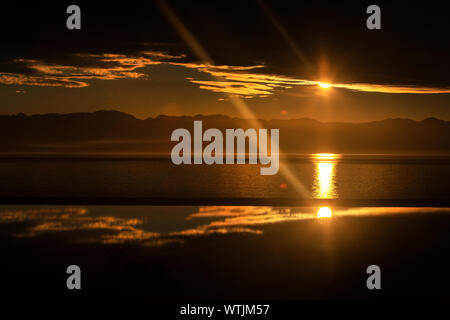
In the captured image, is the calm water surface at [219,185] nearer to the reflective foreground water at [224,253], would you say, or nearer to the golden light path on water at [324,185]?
the golden light path on water at [324,185]

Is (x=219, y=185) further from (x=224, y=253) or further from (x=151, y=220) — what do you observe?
(x=224, y=253)

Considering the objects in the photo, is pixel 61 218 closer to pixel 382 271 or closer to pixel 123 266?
pixel 123 266

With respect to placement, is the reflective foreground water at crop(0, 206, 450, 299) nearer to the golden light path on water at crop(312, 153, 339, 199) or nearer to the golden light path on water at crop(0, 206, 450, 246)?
the golden light path on water at crop(0, 206, 450, 246)

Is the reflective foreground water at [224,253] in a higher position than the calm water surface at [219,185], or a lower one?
lower

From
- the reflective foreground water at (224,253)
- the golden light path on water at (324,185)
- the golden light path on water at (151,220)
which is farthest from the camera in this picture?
the golden light path on water at (324,185)

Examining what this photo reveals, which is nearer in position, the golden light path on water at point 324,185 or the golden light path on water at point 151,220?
the golden light path on water at point 151,220

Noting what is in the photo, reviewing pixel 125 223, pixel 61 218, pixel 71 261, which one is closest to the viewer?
pixel 71 261

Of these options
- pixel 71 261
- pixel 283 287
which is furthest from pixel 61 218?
pixel 283 287

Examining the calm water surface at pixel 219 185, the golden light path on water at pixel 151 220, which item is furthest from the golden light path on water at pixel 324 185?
the golden light path on water at pixel 151 220

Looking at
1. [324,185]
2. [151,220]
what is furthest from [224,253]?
[324,185]

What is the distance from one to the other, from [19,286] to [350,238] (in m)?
8.95

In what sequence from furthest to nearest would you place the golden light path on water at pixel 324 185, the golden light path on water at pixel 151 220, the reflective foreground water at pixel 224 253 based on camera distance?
the golden light path on water at pixel 324 185
the golden light path on water at pixel 151 220
the reflective foreground water at pixel 224 253
